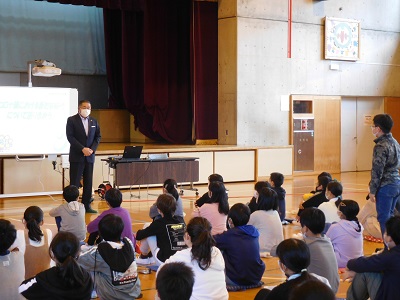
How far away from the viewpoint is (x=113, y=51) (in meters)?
17.3

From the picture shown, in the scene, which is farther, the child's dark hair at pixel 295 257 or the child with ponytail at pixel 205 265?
the child with ponytail at pixel 205 265

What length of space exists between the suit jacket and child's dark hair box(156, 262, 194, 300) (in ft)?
22.9

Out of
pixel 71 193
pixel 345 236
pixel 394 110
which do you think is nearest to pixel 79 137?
pixel 71 193

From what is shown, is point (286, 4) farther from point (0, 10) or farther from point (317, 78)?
point (0, 10)

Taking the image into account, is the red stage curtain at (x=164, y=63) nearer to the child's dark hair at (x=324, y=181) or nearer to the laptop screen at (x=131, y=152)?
the laptop screen at (x=131, y=152)

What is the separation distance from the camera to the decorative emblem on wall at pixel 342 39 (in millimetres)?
15148

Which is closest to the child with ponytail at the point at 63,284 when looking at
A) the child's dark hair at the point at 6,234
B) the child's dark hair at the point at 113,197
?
the child's dark hair at the point at 6,234

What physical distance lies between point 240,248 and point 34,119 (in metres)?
6.67

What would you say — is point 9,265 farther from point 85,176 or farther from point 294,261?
point 85,176

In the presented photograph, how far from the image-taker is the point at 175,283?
2.50 meters

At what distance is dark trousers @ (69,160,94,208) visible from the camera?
935cm

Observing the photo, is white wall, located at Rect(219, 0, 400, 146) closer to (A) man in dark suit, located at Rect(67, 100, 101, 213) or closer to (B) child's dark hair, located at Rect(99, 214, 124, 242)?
(A) man in dark suit, located at Rect(67, 100, 101, 213)

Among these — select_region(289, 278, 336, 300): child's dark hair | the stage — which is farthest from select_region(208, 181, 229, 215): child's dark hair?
the stage

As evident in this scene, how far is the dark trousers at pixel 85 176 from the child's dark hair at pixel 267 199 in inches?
141
